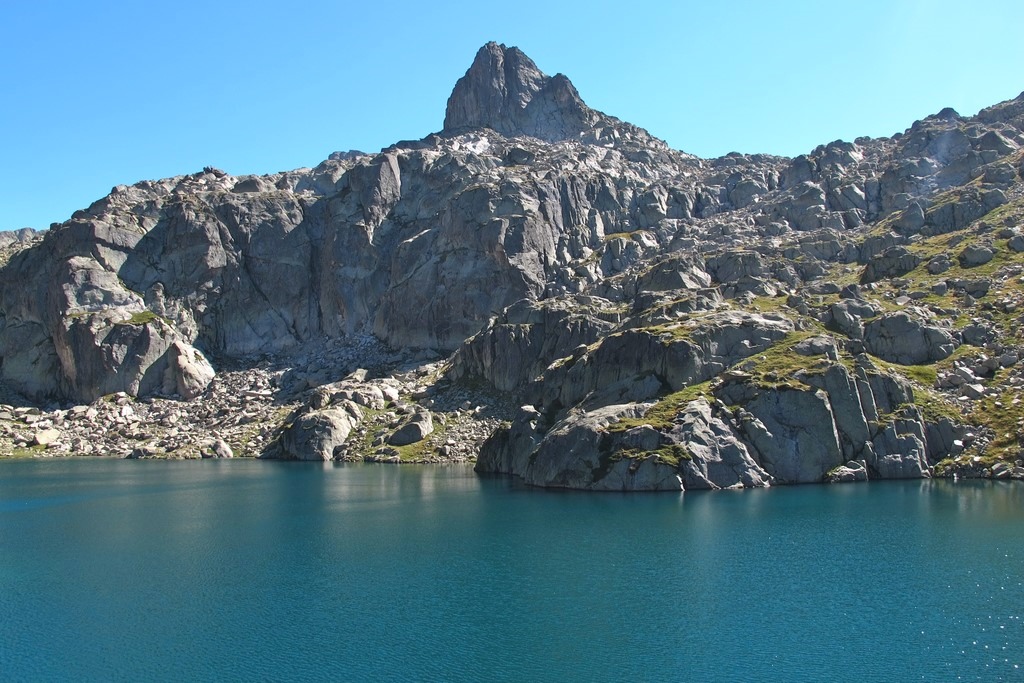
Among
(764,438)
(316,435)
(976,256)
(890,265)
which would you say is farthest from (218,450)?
(976,256)

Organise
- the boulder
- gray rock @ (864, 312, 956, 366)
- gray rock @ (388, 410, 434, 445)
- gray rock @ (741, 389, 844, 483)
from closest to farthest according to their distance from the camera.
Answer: gray rock @ (741, 389, 844, 483) → gray rock @ (864, 312, 956, 366) → gray rock @ (388, 410, 434, 445) → the boulder

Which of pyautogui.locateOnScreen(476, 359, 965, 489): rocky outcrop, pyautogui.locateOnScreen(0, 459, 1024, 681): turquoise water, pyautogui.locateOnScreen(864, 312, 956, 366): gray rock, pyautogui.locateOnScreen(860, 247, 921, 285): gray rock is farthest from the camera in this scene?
pyautogui.locateOnScreen(860, 247, 921, 285): gray rock

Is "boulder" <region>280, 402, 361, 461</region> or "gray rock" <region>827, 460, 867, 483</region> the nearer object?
"gray rock" <region>827, 460, 867, 483</region>

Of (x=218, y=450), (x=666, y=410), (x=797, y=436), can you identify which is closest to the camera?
(x=797, y=436)

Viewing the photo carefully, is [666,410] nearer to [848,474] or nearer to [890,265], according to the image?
[848,474]

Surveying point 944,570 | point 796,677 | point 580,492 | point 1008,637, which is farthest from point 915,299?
point 796,677

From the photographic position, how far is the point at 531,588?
188ft

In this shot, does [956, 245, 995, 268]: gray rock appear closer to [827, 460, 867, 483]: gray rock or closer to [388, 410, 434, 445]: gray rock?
[827, 460, 867, 483]: gray rock

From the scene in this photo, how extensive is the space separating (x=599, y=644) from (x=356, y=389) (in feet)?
523

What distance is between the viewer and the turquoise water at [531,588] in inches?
1668

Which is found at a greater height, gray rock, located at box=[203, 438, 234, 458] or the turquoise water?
gray rock, located at box=[203, 438, 234, 458]

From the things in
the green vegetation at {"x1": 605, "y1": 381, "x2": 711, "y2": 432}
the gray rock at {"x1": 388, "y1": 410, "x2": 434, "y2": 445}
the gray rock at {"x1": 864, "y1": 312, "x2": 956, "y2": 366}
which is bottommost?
the gray rock at {"x1": 388, "y1": 410, "x2": 434, "y2": 445}

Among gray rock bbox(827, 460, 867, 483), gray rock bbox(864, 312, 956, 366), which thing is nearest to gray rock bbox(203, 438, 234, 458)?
gray rock bbox(827, 460, 867, 483)

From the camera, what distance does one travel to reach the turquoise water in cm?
4238
